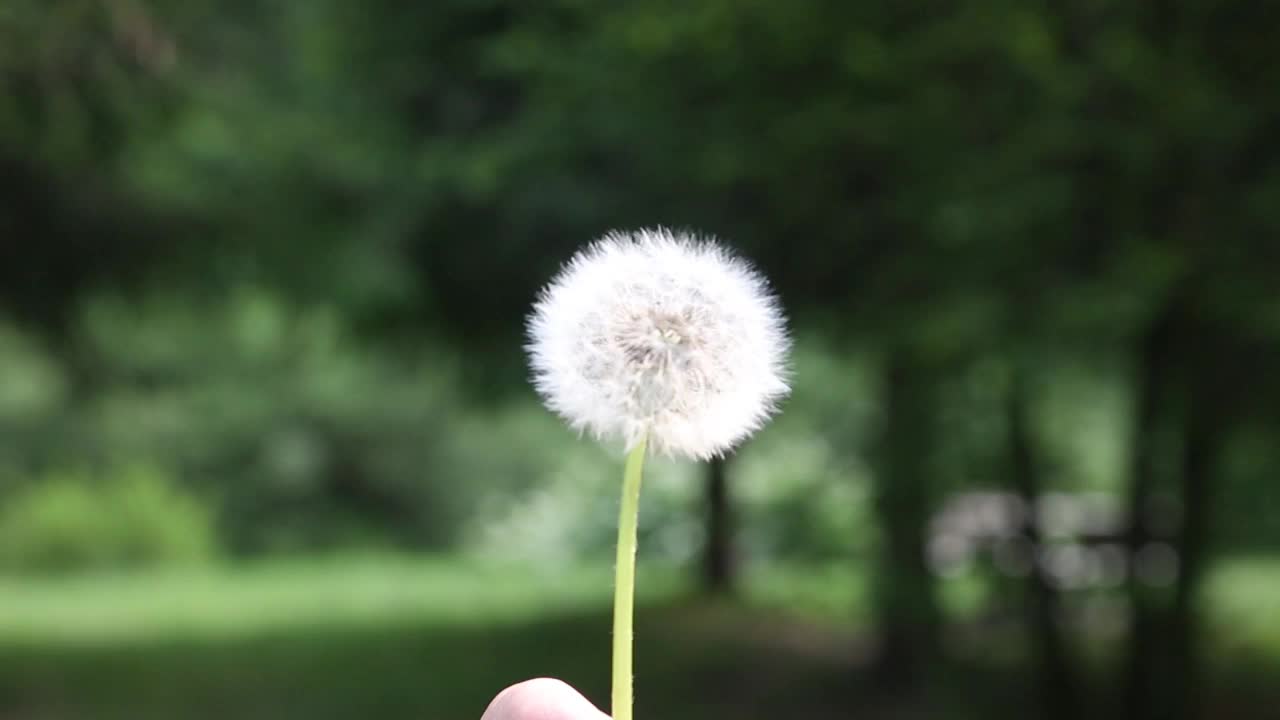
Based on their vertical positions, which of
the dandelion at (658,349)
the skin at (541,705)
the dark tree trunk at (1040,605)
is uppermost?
the dark tree trunk at (1040,605)

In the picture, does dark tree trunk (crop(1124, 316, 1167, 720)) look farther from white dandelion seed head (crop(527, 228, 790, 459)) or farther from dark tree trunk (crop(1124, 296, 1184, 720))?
white dandelion seed head (crop(527, 228, 790, 459))

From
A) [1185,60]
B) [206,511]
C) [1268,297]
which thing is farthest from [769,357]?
[206,511]

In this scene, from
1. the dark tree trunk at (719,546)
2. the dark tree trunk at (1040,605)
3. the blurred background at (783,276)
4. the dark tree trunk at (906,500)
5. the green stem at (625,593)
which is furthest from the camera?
the dark tree trunk at (719,546)

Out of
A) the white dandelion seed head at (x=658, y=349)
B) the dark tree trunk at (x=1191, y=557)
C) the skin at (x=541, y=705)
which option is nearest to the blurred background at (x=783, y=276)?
the dark tree trunk at (x=1191, y=557)

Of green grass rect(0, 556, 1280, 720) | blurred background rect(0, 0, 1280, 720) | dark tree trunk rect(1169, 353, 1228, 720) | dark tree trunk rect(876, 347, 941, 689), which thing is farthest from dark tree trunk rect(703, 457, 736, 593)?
dark tree trunk rect(1169, 353, 1228, 720)

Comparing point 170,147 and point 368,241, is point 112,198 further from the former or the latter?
point 368,241

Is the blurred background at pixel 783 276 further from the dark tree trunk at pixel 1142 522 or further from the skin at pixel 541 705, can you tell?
the skin at pixel 541 705

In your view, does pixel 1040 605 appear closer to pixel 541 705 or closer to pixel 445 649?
pixel 445 649
